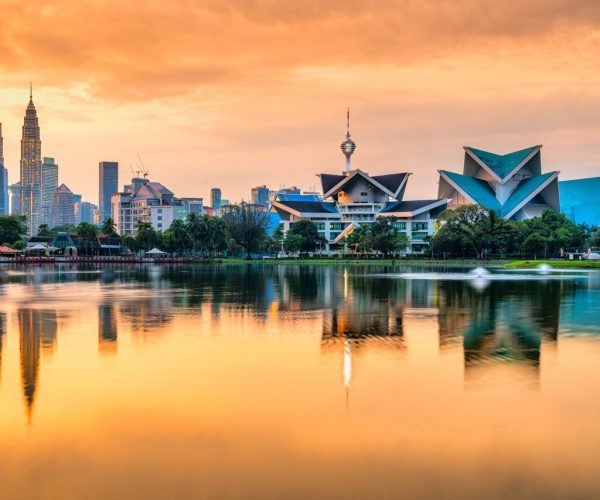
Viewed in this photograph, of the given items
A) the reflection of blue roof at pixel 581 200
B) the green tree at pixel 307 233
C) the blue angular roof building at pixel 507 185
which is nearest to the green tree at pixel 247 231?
the green tree at pixel 307 233

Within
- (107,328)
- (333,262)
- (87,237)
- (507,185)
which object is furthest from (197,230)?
(107,328)

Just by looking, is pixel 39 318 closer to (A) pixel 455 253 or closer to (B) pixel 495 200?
(A) pixel 455 253

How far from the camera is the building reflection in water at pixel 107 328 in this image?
55.8 ft

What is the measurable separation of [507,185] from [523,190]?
4.44m

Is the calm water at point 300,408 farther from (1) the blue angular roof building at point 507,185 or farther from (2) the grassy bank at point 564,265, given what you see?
(1) the blue angular roof building at point 507,185

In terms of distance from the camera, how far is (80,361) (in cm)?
1499

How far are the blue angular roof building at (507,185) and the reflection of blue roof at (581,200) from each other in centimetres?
2071

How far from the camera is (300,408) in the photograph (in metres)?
10.8

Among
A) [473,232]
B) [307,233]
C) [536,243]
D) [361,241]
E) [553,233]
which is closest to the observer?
[473,232]

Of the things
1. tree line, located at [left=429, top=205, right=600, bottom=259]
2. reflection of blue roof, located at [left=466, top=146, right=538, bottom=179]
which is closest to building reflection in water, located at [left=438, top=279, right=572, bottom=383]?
tree line, located at [left=429, top=205, right=600, bottom=259]

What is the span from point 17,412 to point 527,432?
760 cm

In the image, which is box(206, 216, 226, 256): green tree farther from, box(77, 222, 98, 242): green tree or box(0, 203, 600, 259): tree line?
box(77, 222, 98, 242): green tree

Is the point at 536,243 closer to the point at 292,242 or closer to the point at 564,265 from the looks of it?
the point at 564,265

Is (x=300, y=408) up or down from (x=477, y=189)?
down
